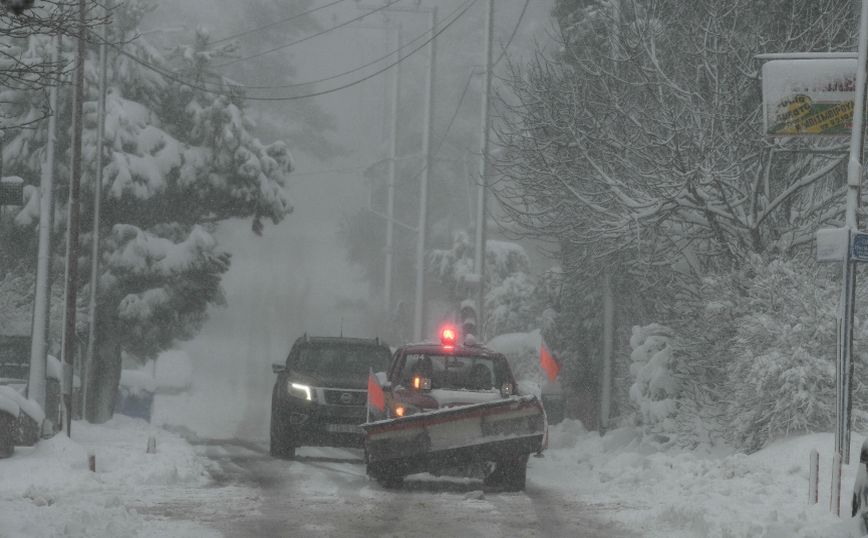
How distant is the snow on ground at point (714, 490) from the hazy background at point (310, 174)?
55628 millimetres

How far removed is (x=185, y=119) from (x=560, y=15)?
9.87m

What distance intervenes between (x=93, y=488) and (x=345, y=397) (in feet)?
17.6

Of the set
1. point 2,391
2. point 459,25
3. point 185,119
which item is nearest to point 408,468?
point 2,391

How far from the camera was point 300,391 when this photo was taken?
1975cm

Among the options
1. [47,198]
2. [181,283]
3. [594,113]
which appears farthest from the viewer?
[181,283]

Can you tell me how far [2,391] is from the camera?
17.6 metres

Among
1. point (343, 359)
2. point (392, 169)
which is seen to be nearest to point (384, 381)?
point (343, 359)

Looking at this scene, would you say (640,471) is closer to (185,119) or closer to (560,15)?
(560,15)

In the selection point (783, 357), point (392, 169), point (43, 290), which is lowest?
point (783, 357)

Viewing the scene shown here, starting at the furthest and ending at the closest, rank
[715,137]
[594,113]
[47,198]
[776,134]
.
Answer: [47,198]
[594,113]
[715,137]
[776,134]

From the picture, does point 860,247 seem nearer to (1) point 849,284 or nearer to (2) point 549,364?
(1) point 849,284

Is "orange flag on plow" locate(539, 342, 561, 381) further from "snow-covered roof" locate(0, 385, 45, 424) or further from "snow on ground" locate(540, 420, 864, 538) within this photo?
"snow-covered roof" locate(0, 385, 45, 424)

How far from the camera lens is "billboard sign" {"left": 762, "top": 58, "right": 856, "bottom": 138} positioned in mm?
13867

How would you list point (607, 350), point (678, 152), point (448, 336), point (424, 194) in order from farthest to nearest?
point (424, 194), point (607, 350), point (678, 152), point (448, 336)
